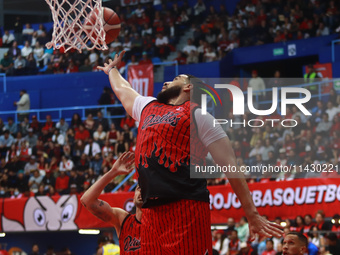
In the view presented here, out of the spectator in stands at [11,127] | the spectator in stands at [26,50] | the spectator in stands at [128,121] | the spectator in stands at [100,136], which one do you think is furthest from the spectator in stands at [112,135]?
the spectator in stands at [26,50]

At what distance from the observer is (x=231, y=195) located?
467 inches

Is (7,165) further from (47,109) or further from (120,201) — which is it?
(120,201)

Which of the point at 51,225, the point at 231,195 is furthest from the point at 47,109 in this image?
the point at 231,195

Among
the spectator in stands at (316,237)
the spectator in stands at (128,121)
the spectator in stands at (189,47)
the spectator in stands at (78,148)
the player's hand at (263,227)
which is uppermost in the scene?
the spectator in stands at (189,47)

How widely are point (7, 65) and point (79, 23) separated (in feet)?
50.1

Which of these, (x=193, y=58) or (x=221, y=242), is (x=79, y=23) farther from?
(x=193, y=58)

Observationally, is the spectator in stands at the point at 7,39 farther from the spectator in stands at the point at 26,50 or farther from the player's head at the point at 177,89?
the player's head at the point at 177,89

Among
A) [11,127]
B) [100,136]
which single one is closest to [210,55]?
[100,136]

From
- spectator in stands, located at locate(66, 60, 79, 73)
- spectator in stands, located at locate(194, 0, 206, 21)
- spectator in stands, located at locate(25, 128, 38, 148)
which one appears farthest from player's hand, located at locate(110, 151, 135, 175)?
spectator in stands, located at locate(194, 0, 206, 21)

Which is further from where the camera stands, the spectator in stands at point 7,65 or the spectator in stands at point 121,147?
the spectator in stands at point 7,65

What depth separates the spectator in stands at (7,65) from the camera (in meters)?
21.0

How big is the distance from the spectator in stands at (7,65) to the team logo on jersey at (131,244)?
1746cm

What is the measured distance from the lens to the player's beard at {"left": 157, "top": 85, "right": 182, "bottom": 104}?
383 centimetres

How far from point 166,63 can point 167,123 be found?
15.4m
